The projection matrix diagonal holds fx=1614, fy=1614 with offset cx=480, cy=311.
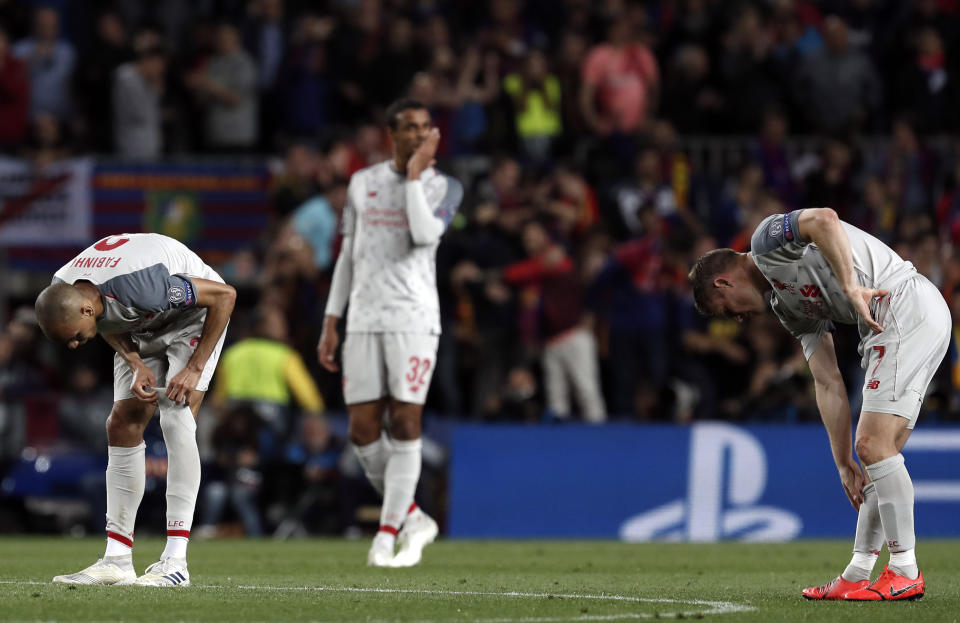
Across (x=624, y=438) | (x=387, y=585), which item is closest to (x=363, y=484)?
(x=624, y=438)

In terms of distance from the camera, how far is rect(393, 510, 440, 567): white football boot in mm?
10062

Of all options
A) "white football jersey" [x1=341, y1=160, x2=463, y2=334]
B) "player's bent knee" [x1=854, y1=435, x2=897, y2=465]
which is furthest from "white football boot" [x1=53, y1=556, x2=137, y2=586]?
"player's bent knee" [x1=854, y1=435, x2=897, y2=465]

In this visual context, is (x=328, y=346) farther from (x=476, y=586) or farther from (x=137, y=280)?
(x=137, y=280)

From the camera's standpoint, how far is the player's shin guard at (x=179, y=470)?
7.93 meters

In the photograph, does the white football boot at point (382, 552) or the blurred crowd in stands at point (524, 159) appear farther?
the blurred crowd in stands at point (524, 159)

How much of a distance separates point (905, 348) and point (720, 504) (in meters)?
7.11

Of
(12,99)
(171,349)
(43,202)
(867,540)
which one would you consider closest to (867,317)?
(867,540)

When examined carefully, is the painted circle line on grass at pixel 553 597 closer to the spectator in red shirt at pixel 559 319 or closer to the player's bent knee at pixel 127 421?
the player's bent knee at pixel 127 421

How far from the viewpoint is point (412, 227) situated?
10180 mm

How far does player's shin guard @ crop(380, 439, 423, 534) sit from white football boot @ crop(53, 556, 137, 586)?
7.58 feet

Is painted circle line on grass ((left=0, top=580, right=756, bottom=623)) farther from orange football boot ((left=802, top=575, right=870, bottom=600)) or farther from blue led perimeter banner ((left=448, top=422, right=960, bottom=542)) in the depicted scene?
blue led perimeter banner ((left=448, top=422, right=960, bottom=542))

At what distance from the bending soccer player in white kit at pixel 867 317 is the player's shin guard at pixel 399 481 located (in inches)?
120

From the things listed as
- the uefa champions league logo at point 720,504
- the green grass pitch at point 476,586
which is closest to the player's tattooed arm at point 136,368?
the green grass pitch at point 476,586

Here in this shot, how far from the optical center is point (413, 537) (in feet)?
33.5
